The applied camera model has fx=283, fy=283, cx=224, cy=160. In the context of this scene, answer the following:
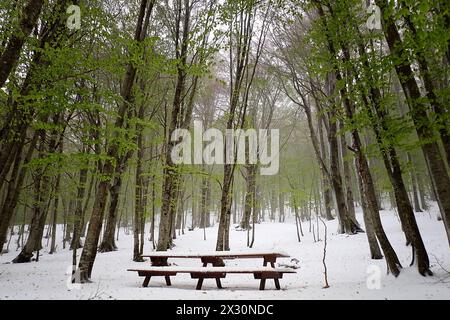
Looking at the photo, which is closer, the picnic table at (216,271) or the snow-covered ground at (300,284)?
the snow-covered ground at (300,284)

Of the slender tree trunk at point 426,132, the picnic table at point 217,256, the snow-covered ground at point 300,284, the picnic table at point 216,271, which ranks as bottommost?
the snow-covered ground at point 300,284

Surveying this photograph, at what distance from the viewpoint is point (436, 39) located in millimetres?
3936

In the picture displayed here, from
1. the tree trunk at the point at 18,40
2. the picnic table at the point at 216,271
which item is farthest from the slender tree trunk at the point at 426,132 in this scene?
the tree trunk at the point at 18,40

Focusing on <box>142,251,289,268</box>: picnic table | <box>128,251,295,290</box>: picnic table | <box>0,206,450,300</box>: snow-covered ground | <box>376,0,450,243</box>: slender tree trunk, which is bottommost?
<box>0,206,450,300</box>: snow-covered ground

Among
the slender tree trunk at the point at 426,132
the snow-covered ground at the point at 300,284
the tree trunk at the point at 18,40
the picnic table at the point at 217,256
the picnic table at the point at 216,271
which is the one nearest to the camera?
the tree trunk at the point at 18,40

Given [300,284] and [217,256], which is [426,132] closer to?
[300,284]

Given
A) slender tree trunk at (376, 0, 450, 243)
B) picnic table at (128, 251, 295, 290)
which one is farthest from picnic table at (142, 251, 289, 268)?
slender tree trunk at (376, 0, 450, 243)

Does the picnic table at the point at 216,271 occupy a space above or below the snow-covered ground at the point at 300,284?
above

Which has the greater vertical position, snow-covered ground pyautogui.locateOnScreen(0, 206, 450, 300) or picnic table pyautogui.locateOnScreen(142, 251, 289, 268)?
picnic table pyautogui.locateOnScreen(142, 251, 289, 268)

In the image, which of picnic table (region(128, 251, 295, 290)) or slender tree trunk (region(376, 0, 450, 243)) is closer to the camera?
slender tree trunk (region(376, 0, 450, 243))

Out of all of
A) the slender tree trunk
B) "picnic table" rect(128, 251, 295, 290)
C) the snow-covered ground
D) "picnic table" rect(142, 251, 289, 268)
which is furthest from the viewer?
"picnic table" rect(142, 251, 289, 268)

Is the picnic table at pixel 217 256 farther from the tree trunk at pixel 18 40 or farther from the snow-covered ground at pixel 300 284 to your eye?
the tree trunk at pixel 18 40

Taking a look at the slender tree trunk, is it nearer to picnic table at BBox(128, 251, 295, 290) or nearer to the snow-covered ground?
the snow-covered ground
